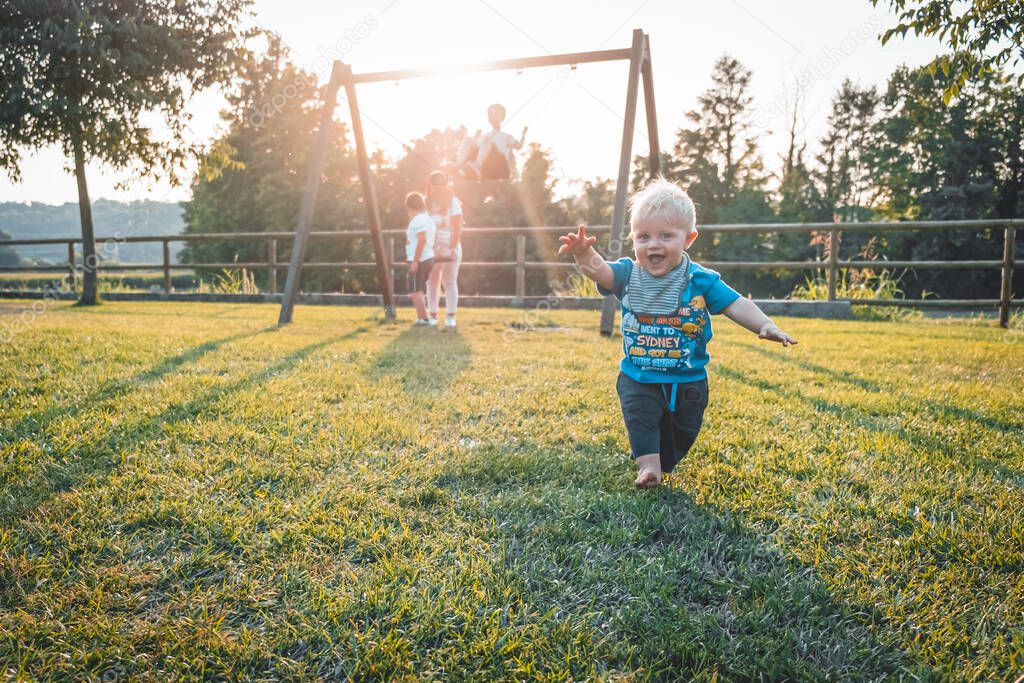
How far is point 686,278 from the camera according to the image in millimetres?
2506

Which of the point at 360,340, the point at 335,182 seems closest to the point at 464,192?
the point at 335,182

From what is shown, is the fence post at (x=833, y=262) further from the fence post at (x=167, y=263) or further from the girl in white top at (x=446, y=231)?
the fence post at (x=167, y=263)

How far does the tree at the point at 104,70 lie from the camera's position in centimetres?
896

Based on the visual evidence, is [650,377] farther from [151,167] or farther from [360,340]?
[151,167]

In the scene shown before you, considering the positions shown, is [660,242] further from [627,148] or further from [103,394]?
[627,148]

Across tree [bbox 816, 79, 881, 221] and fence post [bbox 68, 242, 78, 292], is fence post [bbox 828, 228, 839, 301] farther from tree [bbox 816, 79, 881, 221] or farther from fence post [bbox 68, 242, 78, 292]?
tree [bbox 816, 79, 881, 221]

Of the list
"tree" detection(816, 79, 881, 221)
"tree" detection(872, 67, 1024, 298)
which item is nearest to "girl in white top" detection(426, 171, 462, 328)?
"tree" detection(872, 67, 1024, 298)

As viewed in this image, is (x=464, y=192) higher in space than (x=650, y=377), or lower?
higher

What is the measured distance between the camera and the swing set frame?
19.9 ft

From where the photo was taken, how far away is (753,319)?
234cm

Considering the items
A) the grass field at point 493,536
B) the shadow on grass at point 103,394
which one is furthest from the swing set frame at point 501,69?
the grass field at point 493,536

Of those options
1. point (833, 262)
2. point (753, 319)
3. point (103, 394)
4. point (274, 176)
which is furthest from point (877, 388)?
point (274, 176)

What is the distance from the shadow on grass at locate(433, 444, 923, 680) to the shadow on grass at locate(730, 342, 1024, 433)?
187 centimetres

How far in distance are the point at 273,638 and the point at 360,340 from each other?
4796 mm
